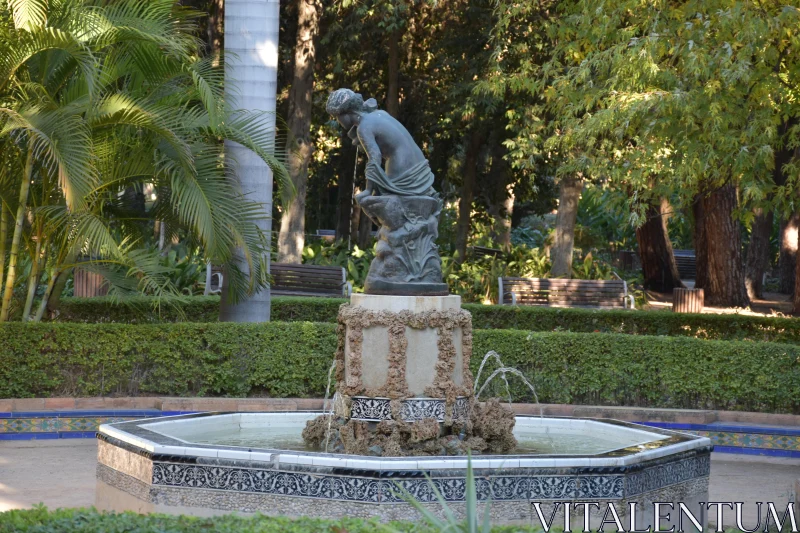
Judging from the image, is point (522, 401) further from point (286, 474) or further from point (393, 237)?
point (286, 474)

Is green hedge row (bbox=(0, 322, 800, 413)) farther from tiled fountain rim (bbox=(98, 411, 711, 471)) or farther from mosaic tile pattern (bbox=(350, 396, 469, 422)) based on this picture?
tiled fountain rim (bbox=(98, 411, 711, 471))

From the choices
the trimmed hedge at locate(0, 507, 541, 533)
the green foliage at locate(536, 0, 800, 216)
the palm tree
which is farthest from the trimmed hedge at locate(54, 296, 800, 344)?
the trimmed hedge at locate(0, 507, 541, 533)

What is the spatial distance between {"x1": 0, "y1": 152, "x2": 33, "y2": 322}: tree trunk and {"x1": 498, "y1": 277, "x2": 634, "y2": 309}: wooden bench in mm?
7935

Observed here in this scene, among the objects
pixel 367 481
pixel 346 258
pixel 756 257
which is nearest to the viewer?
pixel 367 481

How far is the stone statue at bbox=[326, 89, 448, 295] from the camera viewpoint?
298 inches

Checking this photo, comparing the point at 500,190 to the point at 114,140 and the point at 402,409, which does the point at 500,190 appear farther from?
the point at 402,409

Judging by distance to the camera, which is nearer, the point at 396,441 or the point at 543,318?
the point at 396,441

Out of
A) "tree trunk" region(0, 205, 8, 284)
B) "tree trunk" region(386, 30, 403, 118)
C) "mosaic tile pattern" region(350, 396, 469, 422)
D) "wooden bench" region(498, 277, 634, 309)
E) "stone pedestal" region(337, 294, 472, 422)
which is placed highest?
"tree trunk" region(386, 30, 403, 118)

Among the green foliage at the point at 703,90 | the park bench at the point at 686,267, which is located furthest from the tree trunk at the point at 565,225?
the park bench at the point at 686,267

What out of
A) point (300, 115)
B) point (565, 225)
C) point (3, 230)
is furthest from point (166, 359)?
point (565, 225)

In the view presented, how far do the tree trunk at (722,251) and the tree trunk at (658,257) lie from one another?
1697 mm

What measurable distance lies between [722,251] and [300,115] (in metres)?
8.81

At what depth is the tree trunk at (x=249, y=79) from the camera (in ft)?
37.6

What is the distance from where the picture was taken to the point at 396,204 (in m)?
7.63
